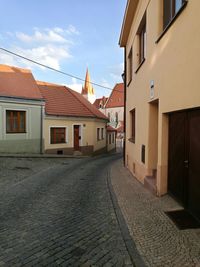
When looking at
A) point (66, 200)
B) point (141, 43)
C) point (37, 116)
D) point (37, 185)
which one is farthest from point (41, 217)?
point (37, 116)

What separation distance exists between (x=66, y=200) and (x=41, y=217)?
1.43 m

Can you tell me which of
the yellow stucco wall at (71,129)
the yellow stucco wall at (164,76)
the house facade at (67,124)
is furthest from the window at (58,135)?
the yellow stucco wall at (164,76)

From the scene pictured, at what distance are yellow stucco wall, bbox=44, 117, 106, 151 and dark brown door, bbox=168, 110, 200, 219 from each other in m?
14.7

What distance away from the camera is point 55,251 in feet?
11.5

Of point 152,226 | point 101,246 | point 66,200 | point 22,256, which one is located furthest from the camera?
point 66,200

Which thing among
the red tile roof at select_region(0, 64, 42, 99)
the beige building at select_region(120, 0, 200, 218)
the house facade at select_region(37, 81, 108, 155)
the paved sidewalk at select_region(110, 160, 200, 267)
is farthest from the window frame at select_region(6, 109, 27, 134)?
the paved sidewalk at select_region(110, 160, 200, 267)

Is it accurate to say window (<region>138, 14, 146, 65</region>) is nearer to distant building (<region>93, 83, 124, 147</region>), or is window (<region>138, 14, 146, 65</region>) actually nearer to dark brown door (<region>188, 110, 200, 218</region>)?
dark brown door (<region>188, 110, 200, 218</region>)

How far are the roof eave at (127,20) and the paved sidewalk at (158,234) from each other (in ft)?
24.1

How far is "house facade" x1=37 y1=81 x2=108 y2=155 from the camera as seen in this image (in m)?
19.8

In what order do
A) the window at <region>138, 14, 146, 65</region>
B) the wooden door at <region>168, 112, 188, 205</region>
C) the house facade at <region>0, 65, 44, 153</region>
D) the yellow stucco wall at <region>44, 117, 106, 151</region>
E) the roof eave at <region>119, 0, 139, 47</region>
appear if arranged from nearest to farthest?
the wooden door at <region>168, 112, 188, 205</region> < the window at <region>138, 14, 146, 65</region> < the roof eave at <region>119, 0, 139, 47</region> < the house facade at <region>0, 65, 44, 153</region> < the yellow stucco wall at <region>44, 117, 106, 151</region>

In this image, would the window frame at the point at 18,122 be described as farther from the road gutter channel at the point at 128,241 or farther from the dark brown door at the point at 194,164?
the dark brown door at the point at 194,164

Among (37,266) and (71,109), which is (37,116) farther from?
(37,266)

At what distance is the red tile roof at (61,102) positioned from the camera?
20.7 metres

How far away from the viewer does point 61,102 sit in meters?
22.3
